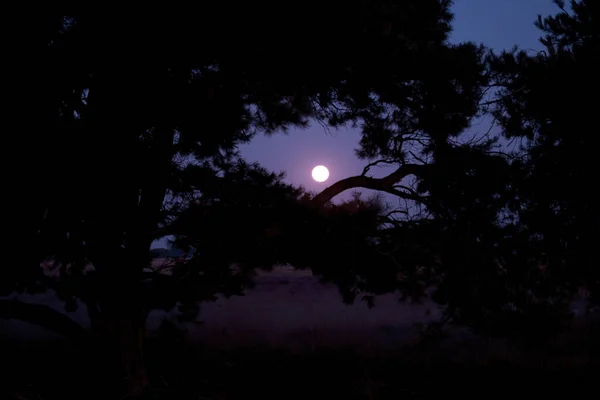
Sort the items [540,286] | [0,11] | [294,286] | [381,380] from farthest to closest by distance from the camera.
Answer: [294,286] → [381,380] → [540,286] → [0,11]

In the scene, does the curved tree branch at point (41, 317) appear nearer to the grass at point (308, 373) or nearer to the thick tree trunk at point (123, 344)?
the thick tree trunk at point (123, 344)

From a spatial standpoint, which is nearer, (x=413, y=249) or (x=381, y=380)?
(x=413, y=249)

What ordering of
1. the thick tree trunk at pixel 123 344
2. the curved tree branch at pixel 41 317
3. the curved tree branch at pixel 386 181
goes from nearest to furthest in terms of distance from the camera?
the curved tree branch at pixel 41 317 < the thick tree trunk at pixel 123 344 < the curved tree branch at pixel 386 181

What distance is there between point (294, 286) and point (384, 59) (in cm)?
2989

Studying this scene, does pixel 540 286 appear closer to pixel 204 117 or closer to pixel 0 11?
pixel 204 117

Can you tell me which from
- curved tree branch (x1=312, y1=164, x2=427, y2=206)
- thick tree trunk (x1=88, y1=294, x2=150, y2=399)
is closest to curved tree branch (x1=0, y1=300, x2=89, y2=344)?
thick tree trunk (x1=88, y1=294, x2=150, y2=399)

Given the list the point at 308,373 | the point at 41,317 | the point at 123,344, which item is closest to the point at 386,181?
the point at 123,344

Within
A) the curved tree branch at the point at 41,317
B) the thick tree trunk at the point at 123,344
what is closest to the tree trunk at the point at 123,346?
the thick tree trunk at the point at 123,344

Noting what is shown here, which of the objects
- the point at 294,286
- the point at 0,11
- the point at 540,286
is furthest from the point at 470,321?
the point at 294,286

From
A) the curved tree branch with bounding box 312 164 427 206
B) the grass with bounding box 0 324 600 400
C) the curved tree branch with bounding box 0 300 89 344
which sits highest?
the curved tree branch with bounding box 312 164 427 206

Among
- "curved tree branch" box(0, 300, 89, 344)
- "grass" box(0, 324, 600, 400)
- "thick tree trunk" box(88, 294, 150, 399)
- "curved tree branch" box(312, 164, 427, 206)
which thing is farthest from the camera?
"grass" box(0, 324, 600, 400)

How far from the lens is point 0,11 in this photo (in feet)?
13.0

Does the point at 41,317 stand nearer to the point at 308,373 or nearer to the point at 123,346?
the point at 123,346

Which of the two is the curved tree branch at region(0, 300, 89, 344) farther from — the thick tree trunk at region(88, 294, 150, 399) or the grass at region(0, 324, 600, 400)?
the grass at region(0, 324, 600, 400)
